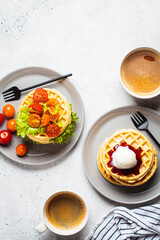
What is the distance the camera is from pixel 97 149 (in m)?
2.93

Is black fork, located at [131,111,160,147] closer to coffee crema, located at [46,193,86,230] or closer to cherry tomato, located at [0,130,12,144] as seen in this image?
coffee crema, located at [46,193,86,230]

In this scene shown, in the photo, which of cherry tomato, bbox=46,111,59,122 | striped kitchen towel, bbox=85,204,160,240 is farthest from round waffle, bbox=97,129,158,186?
cherry tomato, bbox=46,111,59,122

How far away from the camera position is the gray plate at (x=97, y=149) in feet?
9.32


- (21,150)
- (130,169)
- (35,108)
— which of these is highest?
(35,108)

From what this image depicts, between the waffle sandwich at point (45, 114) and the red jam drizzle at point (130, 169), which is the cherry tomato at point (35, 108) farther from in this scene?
the red jam drizzle at point (130, 169)

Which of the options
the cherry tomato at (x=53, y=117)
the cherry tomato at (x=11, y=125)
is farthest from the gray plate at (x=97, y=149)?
the cherry tomato at (x=11, y=125)

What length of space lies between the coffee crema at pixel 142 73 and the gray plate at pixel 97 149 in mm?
198

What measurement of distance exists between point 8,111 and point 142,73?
53.6 inches

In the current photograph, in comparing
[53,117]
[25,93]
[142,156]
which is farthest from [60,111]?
[142,156]

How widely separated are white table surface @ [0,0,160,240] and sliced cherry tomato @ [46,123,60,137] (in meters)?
0.39

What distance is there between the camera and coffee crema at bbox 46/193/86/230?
9.39 feet

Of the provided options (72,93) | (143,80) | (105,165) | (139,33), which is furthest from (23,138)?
(139,33)

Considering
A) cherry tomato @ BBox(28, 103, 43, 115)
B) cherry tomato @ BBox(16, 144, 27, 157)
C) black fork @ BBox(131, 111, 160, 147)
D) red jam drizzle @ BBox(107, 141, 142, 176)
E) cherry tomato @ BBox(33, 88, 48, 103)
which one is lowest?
red jam drizzle @ BBox(107, 141, 142, 176)

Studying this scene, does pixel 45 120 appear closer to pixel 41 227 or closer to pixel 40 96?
pixel 40 96
